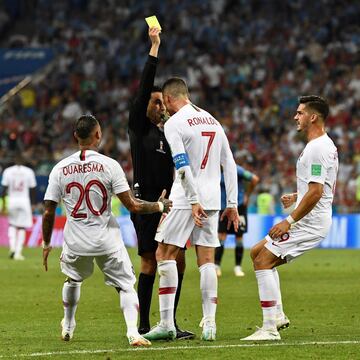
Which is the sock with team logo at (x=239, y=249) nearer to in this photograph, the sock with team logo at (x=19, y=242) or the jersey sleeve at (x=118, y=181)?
the sock with team logo at (x=19, y=242)

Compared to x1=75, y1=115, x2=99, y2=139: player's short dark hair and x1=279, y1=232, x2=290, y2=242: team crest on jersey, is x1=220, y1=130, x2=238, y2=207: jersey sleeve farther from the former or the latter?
x1=75, y1=115, x2=99, y2=139: player's short dark hair

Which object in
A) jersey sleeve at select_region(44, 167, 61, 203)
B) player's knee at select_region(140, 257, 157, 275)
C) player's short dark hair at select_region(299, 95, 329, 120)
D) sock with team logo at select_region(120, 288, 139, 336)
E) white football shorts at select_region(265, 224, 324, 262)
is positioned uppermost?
player's short dark hair at select_region(299, 95, 329, 120)

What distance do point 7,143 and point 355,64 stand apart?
38.6 feet

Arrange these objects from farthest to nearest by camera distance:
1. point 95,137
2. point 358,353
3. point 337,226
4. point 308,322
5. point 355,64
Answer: point 355,64 → point 337,226 → point 308,322 → point 95,137 → point 358,353

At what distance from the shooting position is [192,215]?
1055cm

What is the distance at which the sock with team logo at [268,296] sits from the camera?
1055 cm

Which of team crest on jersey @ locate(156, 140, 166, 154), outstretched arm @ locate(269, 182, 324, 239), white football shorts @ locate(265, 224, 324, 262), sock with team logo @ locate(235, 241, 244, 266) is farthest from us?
sock with team logo @ locate(235, 241, 244, 266)

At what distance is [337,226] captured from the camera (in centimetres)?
2981

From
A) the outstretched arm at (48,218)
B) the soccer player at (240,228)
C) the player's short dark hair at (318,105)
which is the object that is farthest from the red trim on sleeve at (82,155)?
the soccer player at (240,228)

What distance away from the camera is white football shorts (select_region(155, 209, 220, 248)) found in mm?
10656

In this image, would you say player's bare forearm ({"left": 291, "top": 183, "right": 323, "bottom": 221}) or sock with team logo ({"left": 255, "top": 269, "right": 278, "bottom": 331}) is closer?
player's bare forearm ({"left": 291, "top": 183, "right": 323, "bottom": 221})

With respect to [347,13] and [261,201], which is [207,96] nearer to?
[347,13]

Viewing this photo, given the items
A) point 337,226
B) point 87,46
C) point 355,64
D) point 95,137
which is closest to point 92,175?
point 95,137

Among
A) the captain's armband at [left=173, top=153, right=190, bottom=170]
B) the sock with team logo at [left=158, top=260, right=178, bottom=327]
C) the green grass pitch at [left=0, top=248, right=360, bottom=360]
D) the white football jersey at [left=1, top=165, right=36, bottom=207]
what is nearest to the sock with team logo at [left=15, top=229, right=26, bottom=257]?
the white football jersey at [left=1, top=165, right=36, bottom=207]
